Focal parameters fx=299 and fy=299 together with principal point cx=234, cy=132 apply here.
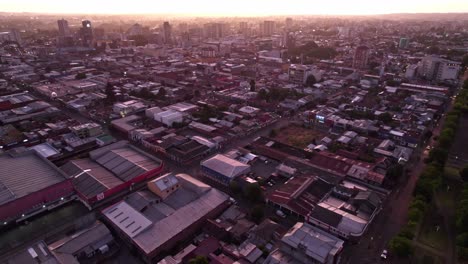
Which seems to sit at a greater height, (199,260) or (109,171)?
(109,171)

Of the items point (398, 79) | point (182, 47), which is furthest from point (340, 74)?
point (182, 47)

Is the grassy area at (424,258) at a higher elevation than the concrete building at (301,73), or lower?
lower

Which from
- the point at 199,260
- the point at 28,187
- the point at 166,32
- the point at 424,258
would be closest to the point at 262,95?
the point at 424,258

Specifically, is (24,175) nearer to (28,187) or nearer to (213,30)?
(28,187)

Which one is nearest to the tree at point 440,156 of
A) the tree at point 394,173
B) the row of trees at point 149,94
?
the tree at point 394,173

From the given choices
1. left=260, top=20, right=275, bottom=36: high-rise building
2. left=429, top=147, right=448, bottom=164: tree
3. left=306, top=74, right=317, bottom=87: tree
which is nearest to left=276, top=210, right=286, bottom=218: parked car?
left=429, top=147, right=448, bottom=164: tree

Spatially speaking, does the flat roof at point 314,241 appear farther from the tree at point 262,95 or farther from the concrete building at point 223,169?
the tree at point 262,95
